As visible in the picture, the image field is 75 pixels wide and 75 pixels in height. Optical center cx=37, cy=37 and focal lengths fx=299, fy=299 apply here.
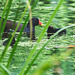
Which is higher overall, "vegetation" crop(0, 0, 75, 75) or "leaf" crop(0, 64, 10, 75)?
"leaf" crop(0, 64, 10, 75)

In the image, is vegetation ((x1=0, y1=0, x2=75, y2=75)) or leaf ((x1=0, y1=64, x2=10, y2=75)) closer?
leaf ((x1=0, y1=64, x2=10, y2=75))

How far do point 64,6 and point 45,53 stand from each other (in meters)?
1.74

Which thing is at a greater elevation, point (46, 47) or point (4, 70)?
point (4, 70)

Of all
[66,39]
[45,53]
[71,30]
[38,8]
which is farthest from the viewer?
[38,8]

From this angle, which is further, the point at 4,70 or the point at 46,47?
the point at 46,47

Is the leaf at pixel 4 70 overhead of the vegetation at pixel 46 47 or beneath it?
overhead

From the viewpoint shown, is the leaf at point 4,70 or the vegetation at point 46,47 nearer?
the leaf at point 4,70

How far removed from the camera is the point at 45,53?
296 cm

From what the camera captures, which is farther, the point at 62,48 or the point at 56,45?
the point at 56,45

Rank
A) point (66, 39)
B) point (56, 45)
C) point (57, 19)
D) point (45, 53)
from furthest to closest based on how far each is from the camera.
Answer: point (57, 19) < point (66, 39) < point (56, 45) < point (45, 53)

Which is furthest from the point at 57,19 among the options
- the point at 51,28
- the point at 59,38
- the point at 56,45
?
the point at 56,45

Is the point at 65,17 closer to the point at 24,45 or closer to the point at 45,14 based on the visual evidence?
the point at 45,14

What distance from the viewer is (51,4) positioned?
186 inches

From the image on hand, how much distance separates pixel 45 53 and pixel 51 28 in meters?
0.78
